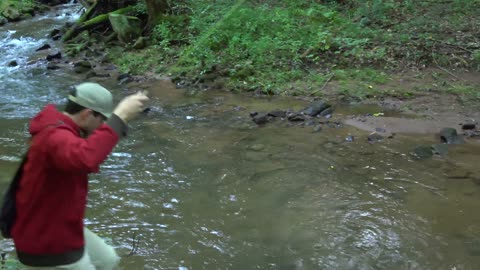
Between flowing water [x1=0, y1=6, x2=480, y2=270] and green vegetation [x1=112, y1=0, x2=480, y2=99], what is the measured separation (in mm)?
1420

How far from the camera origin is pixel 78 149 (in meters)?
2.50

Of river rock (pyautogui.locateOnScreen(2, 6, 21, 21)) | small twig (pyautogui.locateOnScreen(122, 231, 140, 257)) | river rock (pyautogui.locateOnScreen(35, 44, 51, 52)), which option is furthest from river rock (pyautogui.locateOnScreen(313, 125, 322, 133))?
river rock (pyautogui.locateOnScreen(2, 6, 21, 21))

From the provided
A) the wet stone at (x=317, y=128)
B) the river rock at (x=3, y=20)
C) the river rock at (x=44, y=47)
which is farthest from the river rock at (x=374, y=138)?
the river rock at (x=3, y=20)

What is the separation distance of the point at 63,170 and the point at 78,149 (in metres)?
0.16

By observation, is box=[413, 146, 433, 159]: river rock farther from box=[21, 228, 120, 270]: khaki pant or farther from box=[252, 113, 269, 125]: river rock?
box=[21, 228, 120, 270]: khaki pant

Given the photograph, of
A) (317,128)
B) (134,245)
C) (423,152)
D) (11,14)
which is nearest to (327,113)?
(317,128)

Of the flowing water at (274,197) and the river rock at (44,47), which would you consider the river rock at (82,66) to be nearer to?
the river rock at (44,47)

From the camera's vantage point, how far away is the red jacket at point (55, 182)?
2.53m

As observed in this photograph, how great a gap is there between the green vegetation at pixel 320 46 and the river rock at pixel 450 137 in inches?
76.7

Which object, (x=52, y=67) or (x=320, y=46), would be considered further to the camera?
(x=52, y=67)

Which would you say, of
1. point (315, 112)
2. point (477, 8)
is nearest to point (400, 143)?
point (315, 112)

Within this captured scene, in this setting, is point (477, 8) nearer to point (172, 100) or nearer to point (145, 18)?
point (172, 100)

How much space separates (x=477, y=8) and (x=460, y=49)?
2.98m

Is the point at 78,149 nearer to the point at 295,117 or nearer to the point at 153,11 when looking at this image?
the point at 295,117
